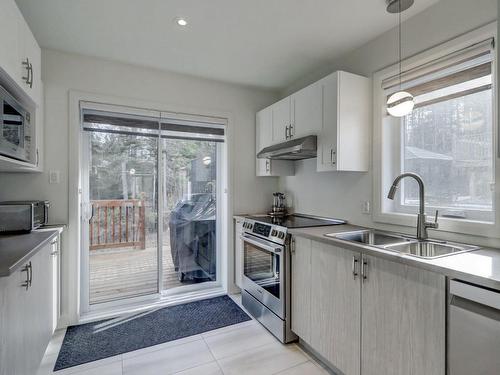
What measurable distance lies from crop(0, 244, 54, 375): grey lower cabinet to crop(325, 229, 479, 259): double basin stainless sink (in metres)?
1.85

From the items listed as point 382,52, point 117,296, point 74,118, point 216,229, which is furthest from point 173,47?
point 117,296

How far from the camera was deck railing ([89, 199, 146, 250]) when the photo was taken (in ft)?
9.27

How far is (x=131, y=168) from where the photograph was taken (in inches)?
115

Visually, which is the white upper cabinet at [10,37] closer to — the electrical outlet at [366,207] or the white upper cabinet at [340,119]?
the white upper cabinet at [340,119]

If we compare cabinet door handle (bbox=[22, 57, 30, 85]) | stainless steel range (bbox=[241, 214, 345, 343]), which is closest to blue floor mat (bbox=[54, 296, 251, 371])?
stainless steel range (bbox=[241, 214, 345, 343])

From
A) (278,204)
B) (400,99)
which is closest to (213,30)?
(400,99)

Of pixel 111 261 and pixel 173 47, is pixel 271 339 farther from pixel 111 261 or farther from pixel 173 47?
pixel 173 47

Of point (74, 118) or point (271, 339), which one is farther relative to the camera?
point (74, 118)

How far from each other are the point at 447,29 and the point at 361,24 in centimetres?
59

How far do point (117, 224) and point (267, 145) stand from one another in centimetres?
188

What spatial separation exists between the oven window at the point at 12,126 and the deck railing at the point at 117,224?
3.57ft

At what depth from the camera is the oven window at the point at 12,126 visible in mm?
Result: 1579

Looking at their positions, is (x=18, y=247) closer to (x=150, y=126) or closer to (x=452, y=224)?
(x=150, y=126)

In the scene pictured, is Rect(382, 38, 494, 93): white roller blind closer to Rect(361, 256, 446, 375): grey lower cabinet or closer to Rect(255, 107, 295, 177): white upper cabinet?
Rect(255, 107, 295, 177): white upper cabinet
